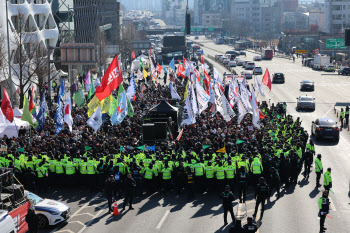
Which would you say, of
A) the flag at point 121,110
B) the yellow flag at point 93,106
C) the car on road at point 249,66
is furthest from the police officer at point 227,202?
the car on road at point 249,66

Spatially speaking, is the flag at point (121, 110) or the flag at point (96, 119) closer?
the flag at point (96, 119)

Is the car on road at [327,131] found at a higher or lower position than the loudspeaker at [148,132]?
lower

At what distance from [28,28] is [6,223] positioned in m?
42.4

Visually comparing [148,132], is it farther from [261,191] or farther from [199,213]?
[261,191]

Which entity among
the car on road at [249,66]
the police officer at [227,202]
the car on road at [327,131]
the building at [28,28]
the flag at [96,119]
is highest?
the building at [28,28]

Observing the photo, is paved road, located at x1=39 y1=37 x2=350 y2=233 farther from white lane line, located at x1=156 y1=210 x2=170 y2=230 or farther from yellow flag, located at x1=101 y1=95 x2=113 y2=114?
yellow flag, located at x1=101 y1=95 x2=113 y2=114

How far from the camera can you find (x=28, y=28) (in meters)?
56.4

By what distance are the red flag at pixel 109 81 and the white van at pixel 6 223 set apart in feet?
41.7

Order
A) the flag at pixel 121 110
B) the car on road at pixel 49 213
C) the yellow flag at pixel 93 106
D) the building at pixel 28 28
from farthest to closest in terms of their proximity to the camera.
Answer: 1. the building at pixel 28 28
2. the yellow flag at pixel 93 106
3. the flag at pixel 121 110
4. the car on road at pixel 49 213

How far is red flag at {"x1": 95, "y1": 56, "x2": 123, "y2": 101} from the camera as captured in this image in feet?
95.3

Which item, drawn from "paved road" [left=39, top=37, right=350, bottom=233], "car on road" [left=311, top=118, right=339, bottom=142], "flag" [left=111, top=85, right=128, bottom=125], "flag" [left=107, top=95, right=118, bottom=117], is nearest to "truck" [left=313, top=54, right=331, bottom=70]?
"car on road" [left=311, top=118, right=339, bottom=142]

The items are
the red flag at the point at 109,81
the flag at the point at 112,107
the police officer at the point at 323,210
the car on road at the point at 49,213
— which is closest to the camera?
the police officer at the point at 323,210

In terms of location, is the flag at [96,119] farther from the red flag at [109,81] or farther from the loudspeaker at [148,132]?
the loudspeaker at [148,132]

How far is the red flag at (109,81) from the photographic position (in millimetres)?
29062
